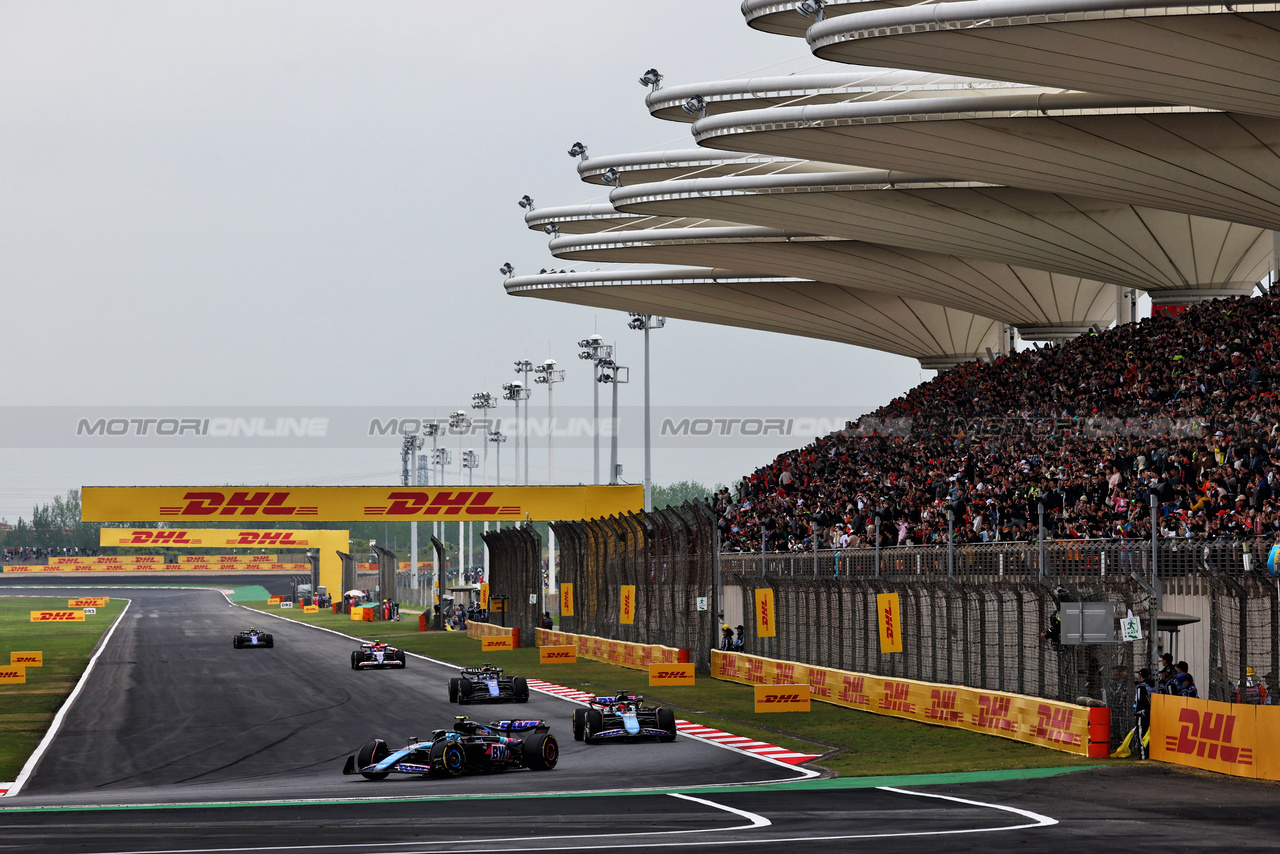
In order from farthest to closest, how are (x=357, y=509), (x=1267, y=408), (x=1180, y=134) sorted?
1. (x=357, y=509)
2. (x=1180, y=134)
3. (x=1267, y=408)

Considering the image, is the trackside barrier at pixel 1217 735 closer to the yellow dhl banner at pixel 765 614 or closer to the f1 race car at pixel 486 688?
the f1 race car at pixel 486 688

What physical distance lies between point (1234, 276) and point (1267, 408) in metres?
14.2

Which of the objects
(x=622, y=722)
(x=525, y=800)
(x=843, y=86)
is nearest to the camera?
(x=525, y=800)

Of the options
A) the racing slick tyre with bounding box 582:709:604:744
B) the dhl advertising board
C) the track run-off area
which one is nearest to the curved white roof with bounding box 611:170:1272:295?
the track run-off area

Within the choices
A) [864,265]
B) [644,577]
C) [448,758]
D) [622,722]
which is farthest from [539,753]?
[864,265]

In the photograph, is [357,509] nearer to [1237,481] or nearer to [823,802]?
[1237,481]

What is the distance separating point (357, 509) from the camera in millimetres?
59219

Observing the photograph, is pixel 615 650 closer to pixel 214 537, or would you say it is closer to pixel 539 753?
pixel 539 753

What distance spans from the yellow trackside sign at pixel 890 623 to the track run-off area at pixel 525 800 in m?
3.75

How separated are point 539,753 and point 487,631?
118ft

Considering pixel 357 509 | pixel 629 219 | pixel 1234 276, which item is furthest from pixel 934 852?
pixel 357 509

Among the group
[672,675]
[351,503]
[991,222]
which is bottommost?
[672,675]

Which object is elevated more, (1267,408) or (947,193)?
(947,193)

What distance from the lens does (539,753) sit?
733 inches
